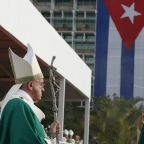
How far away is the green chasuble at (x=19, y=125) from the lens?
14.5 feet

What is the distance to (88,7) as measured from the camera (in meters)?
86.0

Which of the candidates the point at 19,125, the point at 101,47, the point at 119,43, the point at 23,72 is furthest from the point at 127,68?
the point at 19,125

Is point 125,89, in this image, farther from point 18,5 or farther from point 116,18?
point 18,5

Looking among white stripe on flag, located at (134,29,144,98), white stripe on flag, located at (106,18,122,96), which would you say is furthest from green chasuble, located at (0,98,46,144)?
white stripe on flag, located at (134,29,144,98)

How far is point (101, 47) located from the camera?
2250 cm

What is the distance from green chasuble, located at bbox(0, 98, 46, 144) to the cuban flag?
1752 centimetres

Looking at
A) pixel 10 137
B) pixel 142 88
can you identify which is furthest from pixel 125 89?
pixel 10 137

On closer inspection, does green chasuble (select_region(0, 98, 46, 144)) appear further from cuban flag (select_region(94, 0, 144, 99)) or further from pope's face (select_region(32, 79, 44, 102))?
cuban flag (select_region(94, 0, 144, 99))

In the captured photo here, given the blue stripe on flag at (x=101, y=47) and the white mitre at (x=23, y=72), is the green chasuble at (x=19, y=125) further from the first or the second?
the blue stripe on flag at (x=101, y=47)

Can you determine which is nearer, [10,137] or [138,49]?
[10,137]

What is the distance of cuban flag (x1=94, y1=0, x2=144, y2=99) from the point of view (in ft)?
73.5

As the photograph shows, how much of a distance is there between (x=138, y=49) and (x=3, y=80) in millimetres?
6566

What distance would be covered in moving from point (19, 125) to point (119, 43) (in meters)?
18.5

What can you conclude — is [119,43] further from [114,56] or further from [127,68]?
[127,68]
